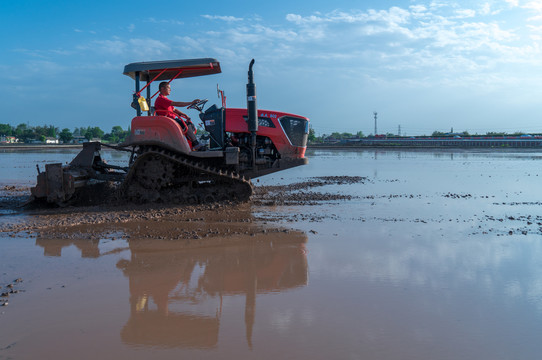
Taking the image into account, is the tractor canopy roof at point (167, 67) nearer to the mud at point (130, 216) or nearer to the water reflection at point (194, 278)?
the mud at point (130, 216)

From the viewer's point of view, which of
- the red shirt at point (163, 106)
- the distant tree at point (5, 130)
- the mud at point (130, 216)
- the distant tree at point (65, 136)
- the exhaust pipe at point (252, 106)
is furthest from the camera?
the distant tree at point (5, 130)

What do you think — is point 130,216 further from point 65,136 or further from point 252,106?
point 65,136

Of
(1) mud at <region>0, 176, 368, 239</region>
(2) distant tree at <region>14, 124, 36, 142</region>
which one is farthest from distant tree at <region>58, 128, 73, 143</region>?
(1) mud at <region>0, 176, 368, 239</region>

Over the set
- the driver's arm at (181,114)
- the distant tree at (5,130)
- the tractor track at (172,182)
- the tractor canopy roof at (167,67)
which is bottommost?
the tractor track at (172,182)

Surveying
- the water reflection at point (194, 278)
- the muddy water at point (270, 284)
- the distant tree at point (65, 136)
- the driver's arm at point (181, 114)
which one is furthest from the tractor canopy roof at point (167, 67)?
the distant tree at point (65, 136)

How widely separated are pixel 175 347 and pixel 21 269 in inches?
107

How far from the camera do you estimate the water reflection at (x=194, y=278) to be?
11.4 feet

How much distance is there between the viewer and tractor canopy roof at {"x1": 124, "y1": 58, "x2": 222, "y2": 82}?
9.03 meters

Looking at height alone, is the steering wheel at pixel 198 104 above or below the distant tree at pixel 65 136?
below

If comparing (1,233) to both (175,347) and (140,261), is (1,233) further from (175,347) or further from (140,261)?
(175,347)

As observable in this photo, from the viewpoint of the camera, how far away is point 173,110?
9383 millimetres

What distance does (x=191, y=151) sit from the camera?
920 centimetres

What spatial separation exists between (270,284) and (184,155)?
17.4 feet

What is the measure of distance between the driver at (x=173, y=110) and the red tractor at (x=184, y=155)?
0.56 feet
